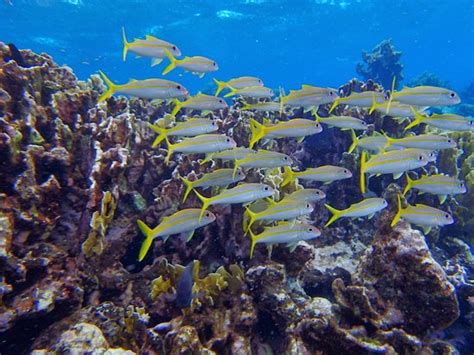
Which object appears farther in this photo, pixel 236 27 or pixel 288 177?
pixel 236 27

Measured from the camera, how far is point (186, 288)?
136 inches

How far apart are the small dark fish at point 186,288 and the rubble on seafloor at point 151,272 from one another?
192mm

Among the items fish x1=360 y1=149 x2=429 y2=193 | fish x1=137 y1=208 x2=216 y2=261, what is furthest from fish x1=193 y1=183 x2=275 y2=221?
fish x1=360 y1=149 x2=429 y2=193

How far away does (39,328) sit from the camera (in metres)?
3.56

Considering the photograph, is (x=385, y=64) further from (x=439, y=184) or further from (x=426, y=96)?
(x=439, y=184)

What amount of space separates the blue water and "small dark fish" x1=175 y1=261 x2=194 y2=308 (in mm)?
23906

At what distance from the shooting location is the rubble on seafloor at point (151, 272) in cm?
347

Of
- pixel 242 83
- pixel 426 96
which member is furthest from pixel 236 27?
pixel 426 96

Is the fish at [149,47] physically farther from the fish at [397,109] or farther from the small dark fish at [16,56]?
the fish at [397,109]

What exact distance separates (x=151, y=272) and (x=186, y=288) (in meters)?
1.10

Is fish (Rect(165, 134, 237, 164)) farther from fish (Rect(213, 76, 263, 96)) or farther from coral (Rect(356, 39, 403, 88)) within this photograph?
coral (Rect(356, 39, 403, 88))

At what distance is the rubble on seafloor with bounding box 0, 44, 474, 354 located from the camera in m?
3.47

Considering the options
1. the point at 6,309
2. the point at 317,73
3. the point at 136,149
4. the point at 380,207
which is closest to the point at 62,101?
the point at 136,149

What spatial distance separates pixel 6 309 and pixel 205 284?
194cm
